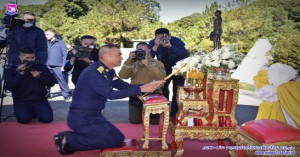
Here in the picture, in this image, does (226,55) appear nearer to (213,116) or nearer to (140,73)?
(213,116)

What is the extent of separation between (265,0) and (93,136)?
3076cm

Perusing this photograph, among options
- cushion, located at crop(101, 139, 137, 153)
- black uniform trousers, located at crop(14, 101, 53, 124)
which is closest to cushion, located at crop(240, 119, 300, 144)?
cushion, located at crop(101, 139, 137, 153)

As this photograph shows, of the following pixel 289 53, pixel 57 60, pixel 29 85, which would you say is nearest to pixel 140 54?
pixel 29 85

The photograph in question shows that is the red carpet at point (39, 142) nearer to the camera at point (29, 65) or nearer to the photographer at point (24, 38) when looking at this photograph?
the camera at point (29, 65)

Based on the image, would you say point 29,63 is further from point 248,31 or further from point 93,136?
point 248,31

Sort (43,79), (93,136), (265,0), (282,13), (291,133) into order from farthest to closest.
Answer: (265,0) → (282,13) → (43,79) → (93,136) → (291,133)

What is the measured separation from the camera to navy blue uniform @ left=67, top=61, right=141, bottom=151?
134 inches

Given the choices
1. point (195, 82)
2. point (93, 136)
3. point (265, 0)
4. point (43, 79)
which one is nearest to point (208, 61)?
point (195, 82)

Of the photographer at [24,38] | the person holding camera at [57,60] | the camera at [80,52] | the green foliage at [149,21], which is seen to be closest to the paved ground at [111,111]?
the person holding camera at [57,60]

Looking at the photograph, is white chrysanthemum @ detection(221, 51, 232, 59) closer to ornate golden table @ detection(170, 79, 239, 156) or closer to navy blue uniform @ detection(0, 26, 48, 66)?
ornate golden table @ detection(170, 79, 239, 156)

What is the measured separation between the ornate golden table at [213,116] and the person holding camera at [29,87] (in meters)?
2.69

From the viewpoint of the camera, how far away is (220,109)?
141 inches

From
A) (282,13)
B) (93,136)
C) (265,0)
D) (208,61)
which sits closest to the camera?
(93,136)

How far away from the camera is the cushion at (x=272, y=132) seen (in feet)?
9.59
